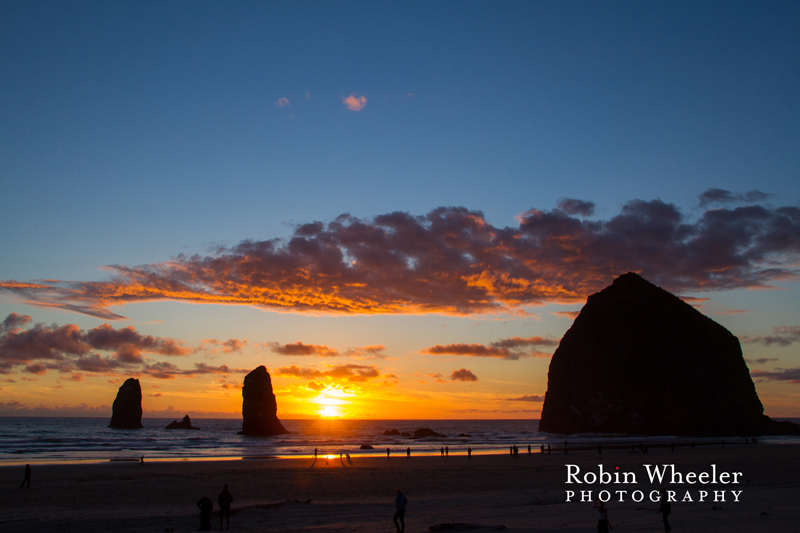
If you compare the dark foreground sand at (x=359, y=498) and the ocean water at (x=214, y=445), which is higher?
the dark foreground sand at (x=359, y=498)

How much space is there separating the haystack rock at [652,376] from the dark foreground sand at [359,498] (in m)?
61.9

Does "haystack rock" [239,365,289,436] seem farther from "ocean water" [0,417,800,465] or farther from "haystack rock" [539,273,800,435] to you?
"haystack rock" [539,273,800,435]

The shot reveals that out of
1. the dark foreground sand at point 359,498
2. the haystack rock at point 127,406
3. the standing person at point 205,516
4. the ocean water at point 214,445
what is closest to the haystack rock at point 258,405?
the ocean water at point 214,445

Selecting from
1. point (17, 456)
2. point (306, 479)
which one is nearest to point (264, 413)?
point (17, 456)

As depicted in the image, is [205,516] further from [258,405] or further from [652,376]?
[652,376]

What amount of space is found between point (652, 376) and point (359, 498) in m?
97.4

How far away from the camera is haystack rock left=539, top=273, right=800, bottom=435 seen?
100m

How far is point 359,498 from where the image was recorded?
27.0m

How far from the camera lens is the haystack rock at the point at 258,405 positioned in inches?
→ 4033

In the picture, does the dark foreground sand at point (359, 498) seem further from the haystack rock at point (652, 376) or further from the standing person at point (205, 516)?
the haystack rock at point (652, 376)

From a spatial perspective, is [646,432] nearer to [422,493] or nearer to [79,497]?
[422,493]

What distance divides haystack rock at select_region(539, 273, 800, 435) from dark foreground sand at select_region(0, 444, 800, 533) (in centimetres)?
6193

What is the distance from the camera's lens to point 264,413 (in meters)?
104

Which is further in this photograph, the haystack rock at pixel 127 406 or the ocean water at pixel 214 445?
the haystack rock at pixel 127 406
